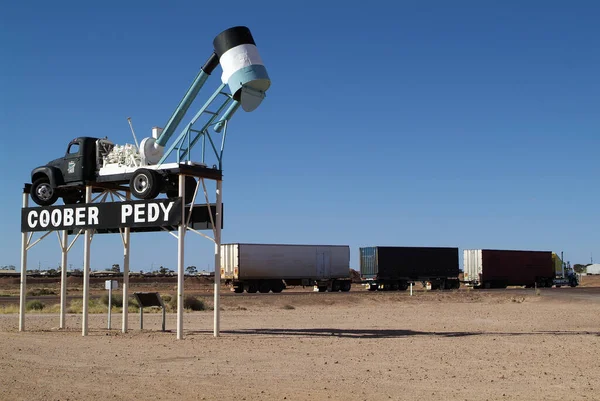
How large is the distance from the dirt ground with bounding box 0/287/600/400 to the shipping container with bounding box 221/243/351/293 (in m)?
28.3

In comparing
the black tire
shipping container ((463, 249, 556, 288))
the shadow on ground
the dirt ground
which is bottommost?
the shadow on ground

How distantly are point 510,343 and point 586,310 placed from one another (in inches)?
677

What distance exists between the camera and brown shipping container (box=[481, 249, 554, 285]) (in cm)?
6806

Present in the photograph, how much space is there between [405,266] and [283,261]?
35.1 feet

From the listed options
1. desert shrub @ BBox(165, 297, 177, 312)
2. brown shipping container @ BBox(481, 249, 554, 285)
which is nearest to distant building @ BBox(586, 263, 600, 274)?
brown shipping container @ BBox(481, 249, 554, 285)

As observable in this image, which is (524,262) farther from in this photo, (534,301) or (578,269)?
(578,269)

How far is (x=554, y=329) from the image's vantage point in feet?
80.2

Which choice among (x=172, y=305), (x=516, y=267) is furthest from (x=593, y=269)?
(x=172, y=305)

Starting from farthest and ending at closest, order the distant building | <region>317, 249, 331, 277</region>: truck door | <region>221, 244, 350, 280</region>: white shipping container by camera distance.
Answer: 1. the distant building
2. <region>317, 249, 331, 277</region>: truck door
3. <region>221, 244, 350, 280</region>: white shipping container

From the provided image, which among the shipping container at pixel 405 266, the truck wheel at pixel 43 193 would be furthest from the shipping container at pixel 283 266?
the truck wheel at pixel 43 193

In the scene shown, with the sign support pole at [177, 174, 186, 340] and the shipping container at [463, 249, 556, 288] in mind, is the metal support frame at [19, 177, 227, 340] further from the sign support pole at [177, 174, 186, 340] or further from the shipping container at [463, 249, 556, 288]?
the shipping container at [463, 249, 556, 288]

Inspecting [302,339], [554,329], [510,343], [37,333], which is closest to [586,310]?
[554,329]

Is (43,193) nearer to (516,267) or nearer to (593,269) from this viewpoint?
(516,267)

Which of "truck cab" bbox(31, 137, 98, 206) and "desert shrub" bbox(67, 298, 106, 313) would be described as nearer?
"truck cab" bbox(31, 137, 98, 206)
